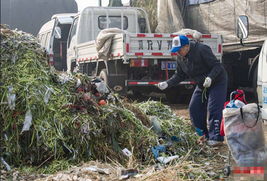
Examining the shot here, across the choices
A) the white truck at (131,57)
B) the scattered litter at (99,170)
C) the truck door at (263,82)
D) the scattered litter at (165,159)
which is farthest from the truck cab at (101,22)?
the scattered litter at (99,170)

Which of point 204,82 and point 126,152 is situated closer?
point 126,152

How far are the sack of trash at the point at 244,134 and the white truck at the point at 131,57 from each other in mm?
5734

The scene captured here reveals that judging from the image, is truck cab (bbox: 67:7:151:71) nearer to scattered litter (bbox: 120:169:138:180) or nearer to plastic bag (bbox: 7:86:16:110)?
plastic bag (bbox: 7:86:16:110)

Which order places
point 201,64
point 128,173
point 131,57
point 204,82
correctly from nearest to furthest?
point 128,173
point 204,82
point 201,64
point 131,57

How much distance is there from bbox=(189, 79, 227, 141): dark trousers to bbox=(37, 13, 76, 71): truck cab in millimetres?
8047

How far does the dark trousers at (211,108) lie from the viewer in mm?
6438

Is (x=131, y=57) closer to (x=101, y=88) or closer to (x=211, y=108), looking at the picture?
(x=211, y=108)

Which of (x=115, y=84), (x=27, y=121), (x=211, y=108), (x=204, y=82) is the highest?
(x=204, y=82)

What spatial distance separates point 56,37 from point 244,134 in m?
10.4

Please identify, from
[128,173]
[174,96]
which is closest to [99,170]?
[128,173]

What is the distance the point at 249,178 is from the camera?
427 centimetres

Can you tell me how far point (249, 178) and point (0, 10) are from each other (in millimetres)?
18280

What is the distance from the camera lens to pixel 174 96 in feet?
39.0

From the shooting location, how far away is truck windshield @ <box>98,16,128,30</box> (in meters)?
12.9
